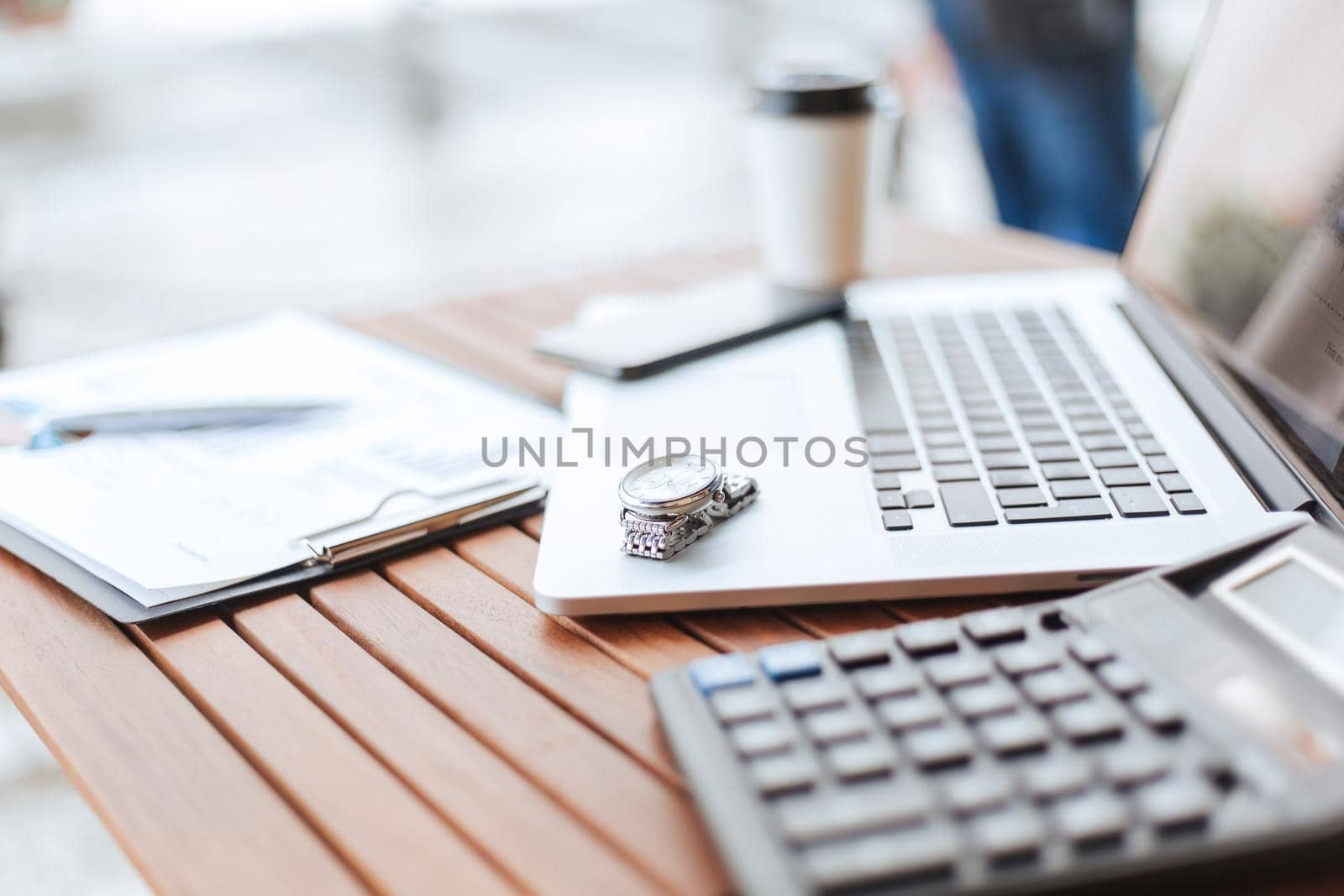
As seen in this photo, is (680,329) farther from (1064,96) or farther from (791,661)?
(1064,96)

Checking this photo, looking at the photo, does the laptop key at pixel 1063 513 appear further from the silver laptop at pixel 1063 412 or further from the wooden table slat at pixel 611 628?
the wooden table slat at pixel 611 628

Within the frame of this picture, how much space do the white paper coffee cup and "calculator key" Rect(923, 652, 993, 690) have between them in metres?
0.45

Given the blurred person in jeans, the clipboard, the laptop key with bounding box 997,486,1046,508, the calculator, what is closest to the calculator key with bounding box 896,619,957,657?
the calculator

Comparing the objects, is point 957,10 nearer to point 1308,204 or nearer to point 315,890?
point 1308,204

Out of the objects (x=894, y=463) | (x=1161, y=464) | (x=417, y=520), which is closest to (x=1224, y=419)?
(x=1161, y=464)

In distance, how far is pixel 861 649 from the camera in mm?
372

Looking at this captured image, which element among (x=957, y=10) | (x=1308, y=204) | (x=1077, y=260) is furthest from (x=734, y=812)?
(x=957, y=10)

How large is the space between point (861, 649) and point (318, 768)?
19 centimetres

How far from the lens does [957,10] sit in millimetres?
1557

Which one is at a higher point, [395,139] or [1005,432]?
[1005,432]

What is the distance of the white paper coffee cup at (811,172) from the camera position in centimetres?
73

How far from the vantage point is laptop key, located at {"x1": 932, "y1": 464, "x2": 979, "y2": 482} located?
49 centimetres

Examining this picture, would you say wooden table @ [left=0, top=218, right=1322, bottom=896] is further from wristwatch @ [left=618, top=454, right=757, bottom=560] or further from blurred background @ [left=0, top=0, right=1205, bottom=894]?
blurred background @ [left=0, top=0, right=1205, bottom=894]

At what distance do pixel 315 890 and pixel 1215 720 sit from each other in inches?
10.7
